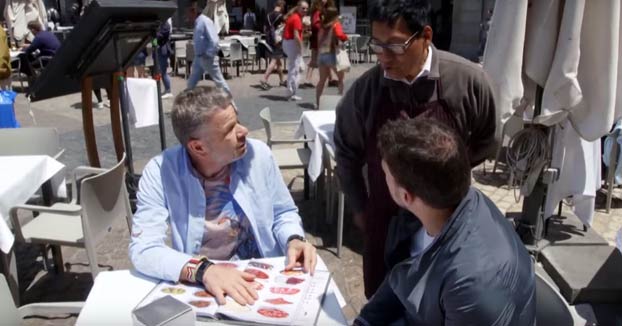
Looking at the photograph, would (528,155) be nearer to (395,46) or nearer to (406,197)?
(395,46)

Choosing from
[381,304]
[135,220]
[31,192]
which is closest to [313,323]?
[381,304]

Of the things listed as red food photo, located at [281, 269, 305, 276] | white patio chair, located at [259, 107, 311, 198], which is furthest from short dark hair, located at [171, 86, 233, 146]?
white patio chair, located at [259, 107, 311, 198]

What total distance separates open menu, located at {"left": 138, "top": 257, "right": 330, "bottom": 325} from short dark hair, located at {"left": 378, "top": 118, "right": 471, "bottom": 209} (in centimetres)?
44

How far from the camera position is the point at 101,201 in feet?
10.0

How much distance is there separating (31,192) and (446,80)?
2470mm

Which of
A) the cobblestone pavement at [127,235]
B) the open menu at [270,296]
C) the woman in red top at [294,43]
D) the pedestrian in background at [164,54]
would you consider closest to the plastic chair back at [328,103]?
the cobblestone pavement at [127,235]

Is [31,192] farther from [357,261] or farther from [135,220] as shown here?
[357,261]

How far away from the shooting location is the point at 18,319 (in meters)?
1.78

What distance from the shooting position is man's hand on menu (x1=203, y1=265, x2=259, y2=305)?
61.2 inches

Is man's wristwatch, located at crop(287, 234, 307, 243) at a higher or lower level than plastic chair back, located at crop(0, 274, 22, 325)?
higher

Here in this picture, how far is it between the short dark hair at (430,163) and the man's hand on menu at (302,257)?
492 millimetres

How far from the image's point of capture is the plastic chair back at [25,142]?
384 cm

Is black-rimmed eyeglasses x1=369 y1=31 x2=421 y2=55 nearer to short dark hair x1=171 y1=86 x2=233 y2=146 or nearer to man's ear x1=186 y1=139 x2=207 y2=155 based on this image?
short dark hair x1=171 y1=86 x2=233 y2=146

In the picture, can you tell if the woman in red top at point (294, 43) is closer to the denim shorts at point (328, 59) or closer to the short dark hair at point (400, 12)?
the denim shorts at point (328, 59)
